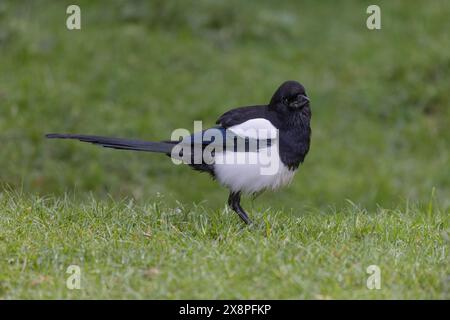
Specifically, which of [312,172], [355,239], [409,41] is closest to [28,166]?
[312,172]

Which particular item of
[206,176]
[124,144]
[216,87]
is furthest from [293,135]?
[216,87]

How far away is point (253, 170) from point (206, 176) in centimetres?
367

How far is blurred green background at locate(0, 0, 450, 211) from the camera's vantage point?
865 cm

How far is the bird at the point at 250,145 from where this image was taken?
5.34 m

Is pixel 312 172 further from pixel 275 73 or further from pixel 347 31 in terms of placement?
pixel 347 31

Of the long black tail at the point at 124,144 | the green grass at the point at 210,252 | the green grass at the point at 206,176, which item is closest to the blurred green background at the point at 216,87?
the green grass at the point at 206,176

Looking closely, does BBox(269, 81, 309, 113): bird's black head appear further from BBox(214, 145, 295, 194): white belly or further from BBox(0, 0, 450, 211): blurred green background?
BBox(0, 0, 450, 211): blurred green background

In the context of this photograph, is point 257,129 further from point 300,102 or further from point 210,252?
point 210,252

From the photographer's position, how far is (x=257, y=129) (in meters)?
5.38

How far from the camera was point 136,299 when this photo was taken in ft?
14.0

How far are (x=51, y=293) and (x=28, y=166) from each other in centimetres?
421

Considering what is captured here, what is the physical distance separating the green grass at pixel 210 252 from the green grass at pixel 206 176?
0.04 ft

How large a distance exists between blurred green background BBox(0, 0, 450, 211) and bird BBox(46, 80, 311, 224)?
2.33 metres

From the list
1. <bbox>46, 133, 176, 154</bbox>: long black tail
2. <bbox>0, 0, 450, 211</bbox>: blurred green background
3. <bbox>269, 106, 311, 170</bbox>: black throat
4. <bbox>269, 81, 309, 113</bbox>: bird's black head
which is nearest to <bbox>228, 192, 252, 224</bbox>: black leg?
<bbox>269, 106, 311, 170</bbox>: black throat
